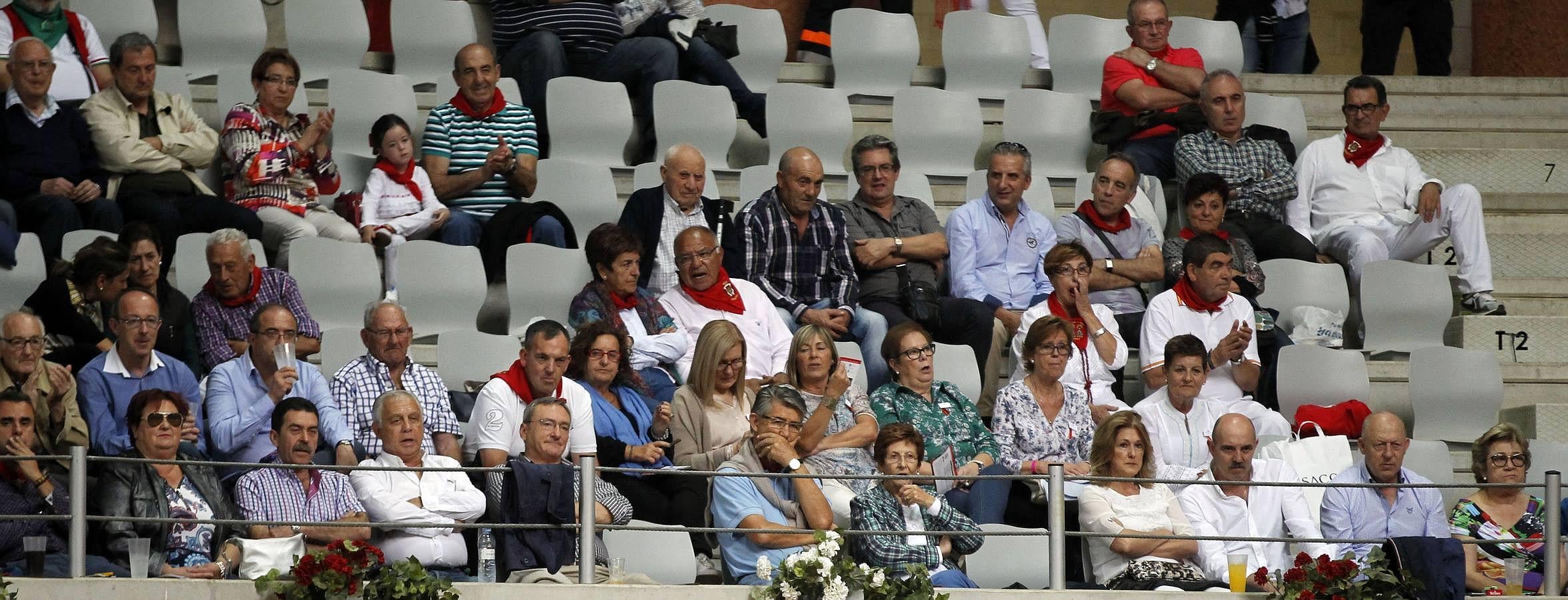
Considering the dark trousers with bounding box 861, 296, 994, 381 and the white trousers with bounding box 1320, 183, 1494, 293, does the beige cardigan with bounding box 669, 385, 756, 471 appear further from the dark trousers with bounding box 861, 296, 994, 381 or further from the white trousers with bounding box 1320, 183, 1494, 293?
the white trousers with bounding box 1320, 183, 1494, 293

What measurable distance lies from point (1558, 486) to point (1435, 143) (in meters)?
3.69

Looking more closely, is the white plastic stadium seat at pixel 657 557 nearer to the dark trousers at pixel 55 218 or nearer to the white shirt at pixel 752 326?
the white shirt at pixel 752 326

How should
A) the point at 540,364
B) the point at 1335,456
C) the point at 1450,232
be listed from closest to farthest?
the point at 540,364
the point at 1335,456
the point at 1450,232

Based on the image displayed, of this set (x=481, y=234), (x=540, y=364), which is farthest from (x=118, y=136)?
(x=540, y=364)

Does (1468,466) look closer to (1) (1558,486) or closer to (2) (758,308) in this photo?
(1) (1558,486)

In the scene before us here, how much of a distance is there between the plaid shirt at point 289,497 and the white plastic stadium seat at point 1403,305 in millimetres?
4091

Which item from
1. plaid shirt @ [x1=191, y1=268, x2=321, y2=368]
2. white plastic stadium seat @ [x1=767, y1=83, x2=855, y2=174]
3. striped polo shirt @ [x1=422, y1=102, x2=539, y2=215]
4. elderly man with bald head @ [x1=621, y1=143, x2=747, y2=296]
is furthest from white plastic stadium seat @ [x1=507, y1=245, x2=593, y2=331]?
white plastic stadium seat @ [x1=767, y1=83, x2=855, y2=174]

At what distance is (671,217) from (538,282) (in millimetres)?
543

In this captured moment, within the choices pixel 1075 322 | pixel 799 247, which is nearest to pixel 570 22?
pixel 799 247

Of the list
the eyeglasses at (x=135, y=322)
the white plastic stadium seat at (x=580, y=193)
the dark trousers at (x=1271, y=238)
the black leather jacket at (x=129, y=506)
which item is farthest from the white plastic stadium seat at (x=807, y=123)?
the black leather jacket at (x=129, y=506)

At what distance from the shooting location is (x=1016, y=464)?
6840 millimetres

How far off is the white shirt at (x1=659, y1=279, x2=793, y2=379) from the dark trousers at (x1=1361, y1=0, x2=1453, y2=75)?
13.4ft

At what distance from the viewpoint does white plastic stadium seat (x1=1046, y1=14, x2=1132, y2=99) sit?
9.51 meters

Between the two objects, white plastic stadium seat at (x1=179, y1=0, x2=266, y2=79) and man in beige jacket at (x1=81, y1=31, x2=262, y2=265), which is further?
white plastic stadium seat at (x1=179, y1=0, x2=266, y2=79)
